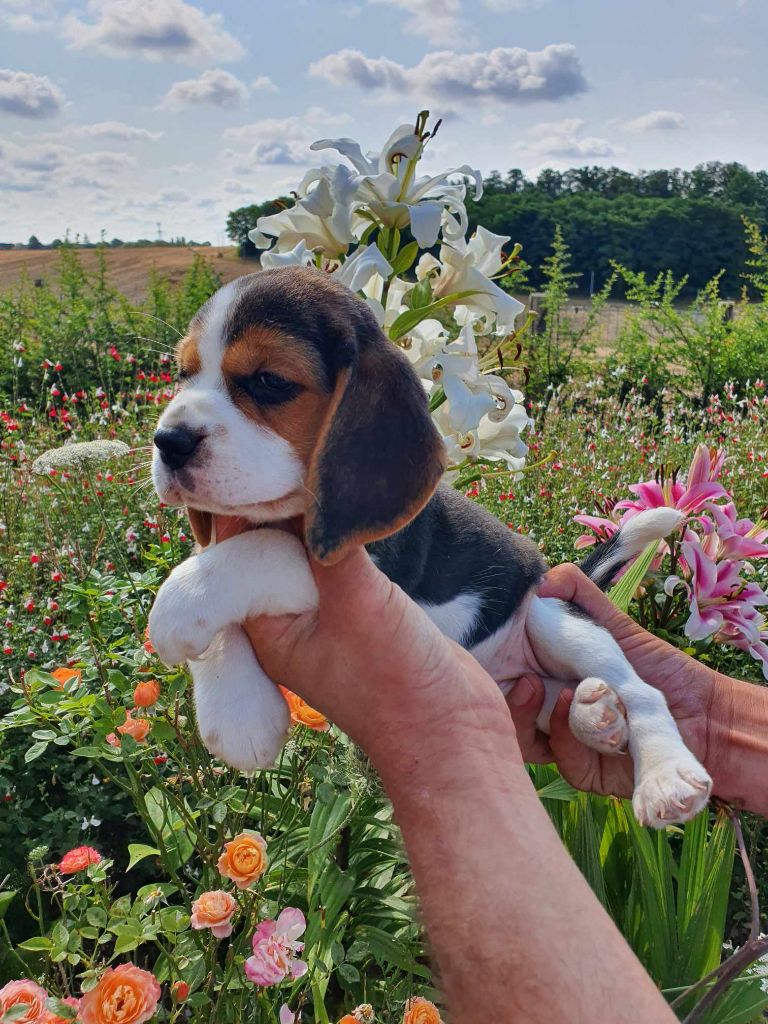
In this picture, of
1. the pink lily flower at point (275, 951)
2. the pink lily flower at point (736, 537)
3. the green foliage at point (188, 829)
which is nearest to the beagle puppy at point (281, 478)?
the green foliage at point (188, 829)

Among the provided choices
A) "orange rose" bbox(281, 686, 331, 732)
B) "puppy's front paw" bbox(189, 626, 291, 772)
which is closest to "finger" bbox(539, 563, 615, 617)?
"orange rose" bbox(281, 686, 331, 732)

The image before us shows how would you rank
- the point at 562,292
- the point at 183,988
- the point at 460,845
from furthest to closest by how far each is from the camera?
the point at 562,292 → the point at 183,988 → the point at 460,845

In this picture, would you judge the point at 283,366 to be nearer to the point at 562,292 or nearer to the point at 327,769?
the point at 327,769

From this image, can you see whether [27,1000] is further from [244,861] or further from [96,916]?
[244,861]

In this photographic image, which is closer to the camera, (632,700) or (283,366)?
(283,366)

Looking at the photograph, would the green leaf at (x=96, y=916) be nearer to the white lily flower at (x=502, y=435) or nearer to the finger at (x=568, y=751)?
the finger at (x=568, y=751)

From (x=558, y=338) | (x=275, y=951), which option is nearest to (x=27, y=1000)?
(x=275, y=951)

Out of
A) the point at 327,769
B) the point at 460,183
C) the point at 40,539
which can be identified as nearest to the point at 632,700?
the point at 327,769
